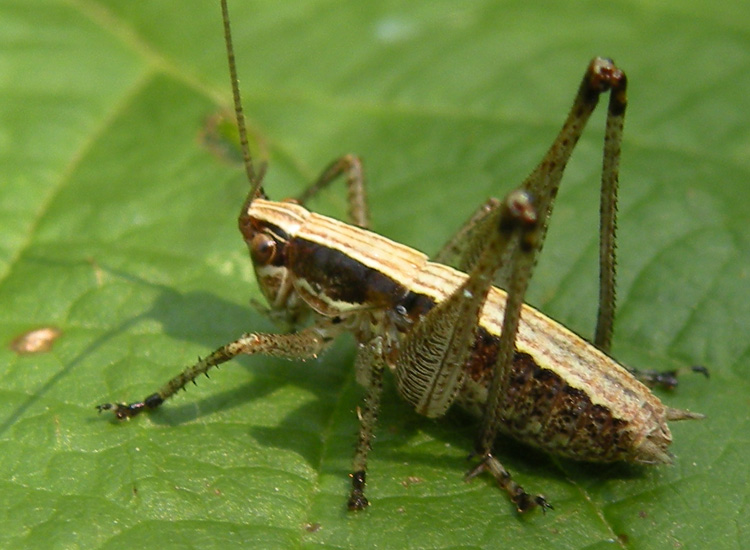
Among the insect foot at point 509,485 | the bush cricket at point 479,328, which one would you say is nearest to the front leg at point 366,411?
the bush cricket at point 479,328

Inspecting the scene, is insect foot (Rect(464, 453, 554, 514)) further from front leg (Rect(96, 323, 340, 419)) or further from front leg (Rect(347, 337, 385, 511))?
front leg (Rect(96, 323, 340, 419))

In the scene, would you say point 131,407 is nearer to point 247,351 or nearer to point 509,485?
point 247,351


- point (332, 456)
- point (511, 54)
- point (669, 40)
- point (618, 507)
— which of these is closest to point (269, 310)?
point (332, 456)

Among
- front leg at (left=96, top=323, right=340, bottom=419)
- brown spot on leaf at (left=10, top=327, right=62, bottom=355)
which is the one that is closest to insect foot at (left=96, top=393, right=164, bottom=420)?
front leg at (left=96, top=323, right=340, bottom=419)

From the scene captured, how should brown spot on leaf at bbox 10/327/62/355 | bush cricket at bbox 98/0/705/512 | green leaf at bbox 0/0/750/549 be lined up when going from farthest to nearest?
1. brown spot on leaf at bbox 10/327/62/355
2. bush cricket at bbox 98/0/705/512
3. green leaf at bbox 0/0/750/549

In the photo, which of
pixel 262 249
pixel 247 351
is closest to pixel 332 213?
pixel 262 249

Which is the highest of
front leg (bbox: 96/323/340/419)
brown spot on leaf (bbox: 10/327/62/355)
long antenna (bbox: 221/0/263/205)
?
long antenna (bbox: 221/0/263/205)

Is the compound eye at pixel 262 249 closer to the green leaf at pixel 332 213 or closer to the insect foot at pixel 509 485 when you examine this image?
the green leaf at pixel 332 213

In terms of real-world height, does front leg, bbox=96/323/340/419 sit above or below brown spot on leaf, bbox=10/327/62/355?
above
